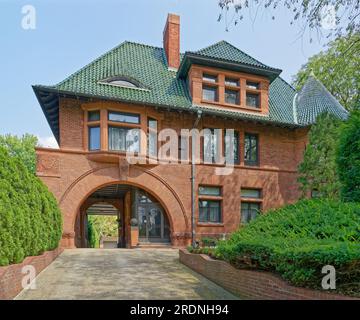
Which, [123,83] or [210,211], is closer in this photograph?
[123,83]

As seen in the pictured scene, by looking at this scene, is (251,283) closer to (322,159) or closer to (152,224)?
(322,159)

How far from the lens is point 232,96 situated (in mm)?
19562

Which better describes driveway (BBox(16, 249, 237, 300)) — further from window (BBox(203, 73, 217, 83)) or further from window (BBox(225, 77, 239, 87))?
window (BBox(225, 77, 239, 87))

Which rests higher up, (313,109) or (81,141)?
(313,109)

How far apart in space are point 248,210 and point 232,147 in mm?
3686

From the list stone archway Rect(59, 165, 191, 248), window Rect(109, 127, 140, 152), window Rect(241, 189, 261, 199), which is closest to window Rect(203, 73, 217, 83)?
window Rect(109, 127, 140, 152)

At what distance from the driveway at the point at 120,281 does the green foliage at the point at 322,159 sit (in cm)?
901

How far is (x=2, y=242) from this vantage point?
20.9 ft

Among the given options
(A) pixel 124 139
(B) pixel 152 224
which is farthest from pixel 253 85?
(B) pixel 152 224

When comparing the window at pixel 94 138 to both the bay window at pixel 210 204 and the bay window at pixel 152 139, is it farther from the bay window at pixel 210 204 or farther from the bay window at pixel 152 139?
the bay window at pixel 210 204
